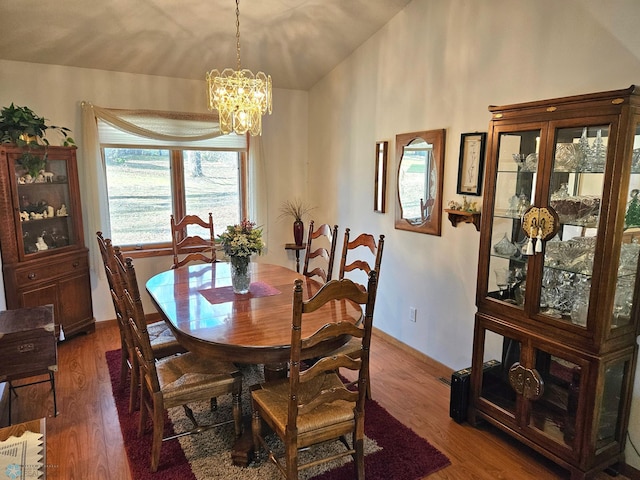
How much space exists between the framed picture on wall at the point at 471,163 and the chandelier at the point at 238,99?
1.40 metres

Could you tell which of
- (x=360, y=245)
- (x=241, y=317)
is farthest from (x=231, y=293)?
(x=360, y=245)

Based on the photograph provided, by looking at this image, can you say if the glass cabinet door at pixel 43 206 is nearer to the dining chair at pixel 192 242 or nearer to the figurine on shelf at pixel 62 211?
the figurine on shelf at pixel 62 211

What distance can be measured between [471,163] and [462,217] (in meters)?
0.38

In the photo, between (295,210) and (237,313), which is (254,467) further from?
(295,210)

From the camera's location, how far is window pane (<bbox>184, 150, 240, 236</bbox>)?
4547mm

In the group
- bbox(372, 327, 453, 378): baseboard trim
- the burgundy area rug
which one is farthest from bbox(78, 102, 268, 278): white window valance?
bbox(372, 327, 453, 378): baseboard trim

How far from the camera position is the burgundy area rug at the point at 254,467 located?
2.18 m

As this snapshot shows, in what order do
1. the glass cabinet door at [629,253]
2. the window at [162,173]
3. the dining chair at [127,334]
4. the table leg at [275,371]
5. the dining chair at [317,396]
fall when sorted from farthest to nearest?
the window at [162,173] < the dining chair at [127,334] < the table leg at [275,371] < the glass cabinet door at [629,253] < the dining chair at [317,396]

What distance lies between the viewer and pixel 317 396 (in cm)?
186

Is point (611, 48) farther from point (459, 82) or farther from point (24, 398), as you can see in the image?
point (24, 398)

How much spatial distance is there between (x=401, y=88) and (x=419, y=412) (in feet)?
8.16

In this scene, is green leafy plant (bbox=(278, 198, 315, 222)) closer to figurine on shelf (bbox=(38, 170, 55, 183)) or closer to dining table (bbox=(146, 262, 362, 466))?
dining table (bbox=(146, 262, 362, 466))

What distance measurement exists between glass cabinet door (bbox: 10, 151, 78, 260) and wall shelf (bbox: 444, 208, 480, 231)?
323 centimetres

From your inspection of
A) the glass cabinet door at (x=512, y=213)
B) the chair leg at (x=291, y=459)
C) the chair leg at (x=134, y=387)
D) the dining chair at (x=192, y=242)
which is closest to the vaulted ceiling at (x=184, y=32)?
the dining chair at (x=192, y=242)
